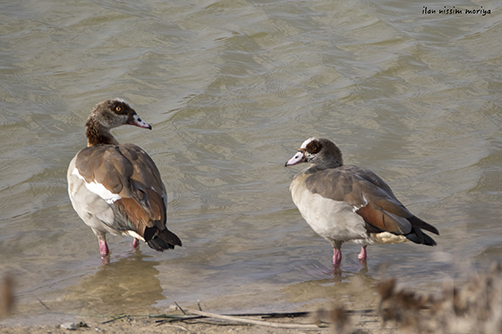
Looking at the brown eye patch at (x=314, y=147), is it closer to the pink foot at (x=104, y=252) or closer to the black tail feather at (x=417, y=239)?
the black tail feather at (x=417, y=239)

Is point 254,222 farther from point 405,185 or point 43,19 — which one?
point 43,19

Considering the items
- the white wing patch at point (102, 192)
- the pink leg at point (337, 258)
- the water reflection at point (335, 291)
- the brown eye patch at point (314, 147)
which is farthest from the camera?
the brown eye patch at point (314, 147)

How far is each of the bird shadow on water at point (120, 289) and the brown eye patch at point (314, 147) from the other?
6.50 feet

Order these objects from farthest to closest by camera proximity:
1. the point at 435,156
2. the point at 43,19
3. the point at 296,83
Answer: the point at 43,19, the point at 296,83, the point at 435,156

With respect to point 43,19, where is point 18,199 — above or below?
below

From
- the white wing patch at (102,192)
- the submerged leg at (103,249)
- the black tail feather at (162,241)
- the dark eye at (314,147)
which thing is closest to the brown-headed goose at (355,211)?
the dark eye at (314,147)

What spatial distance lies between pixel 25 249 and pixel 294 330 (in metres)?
3.59

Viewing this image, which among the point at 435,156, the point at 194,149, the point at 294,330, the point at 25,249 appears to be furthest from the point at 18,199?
the point at 435,156

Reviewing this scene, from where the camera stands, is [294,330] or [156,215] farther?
[156,215]

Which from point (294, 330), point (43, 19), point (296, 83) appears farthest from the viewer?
point (43, 19)

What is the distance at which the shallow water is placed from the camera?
19.3 ft

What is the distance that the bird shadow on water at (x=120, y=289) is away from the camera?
5.09 m

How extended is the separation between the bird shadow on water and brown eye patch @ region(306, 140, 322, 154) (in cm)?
198

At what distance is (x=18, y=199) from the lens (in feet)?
25.7
